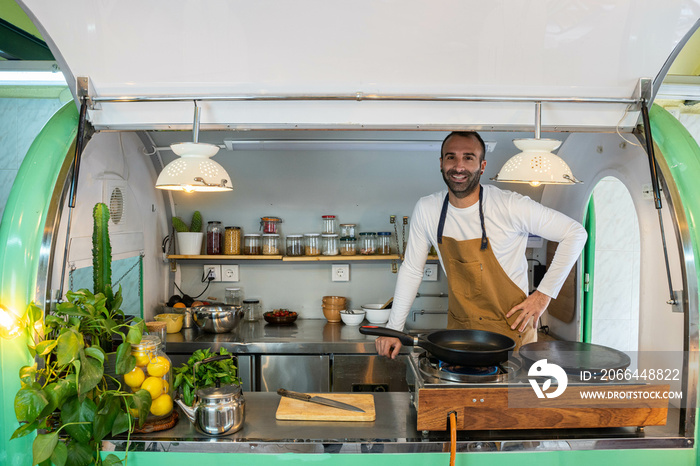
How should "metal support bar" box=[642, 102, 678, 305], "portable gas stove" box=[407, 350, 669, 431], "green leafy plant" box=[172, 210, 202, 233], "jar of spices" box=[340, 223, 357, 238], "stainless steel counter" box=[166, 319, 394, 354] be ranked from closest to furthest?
"portable gas stove" box=[407, 350, 669, 431], "metal support bar" box=[642, 102, 678, 305], "stainless steel counter" box=[166, 319, 394, 354], "green leafy plant" box=[172, 210, 202, 233], "jar of spices" box=[340, 223, 357, 238]

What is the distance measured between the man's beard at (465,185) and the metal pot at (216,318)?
5.84 feet

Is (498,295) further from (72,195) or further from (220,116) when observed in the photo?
(72,195)

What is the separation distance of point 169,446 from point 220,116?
1.29 metres

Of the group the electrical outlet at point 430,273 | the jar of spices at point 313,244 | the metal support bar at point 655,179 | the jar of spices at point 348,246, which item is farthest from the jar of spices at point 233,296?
the metal support bar at point 655,179

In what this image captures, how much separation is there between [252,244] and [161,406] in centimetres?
221

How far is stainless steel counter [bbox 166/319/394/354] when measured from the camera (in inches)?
133

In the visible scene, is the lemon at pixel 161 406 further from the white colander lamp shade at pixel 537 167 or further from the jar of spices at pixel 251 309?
the jar of spices at pixel 251 309

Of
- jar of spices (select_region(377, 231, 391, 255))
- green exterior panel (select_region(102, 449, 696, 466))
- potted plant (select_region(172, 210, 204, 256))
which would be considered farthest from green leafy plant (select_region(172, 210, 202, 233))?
green exterior panel (select_region(102, 449, 696, 466))

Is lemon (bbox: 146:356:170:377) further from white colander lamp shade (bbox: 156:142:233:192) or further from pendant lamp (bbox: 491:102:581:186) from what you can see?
pendant lamp (bbox: 491:102:581:186)

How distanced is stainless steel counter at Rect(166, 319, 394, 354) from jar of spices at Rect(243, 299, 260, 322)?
0.37 metres

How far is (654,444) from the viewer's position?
1836 millimetres

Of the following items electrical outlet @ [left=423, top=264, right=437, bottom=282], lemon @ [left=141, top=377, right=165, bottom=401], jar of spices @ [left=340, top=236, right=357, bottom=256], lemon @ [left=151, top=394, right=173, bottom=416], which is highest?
jar of spices @ [left=340, top=236, right=357, bottom=256]

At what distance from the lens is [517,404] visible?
1.79m

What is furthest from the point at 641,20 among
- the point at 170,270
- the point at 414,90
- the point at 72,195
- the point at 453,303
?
the point at 170,270
